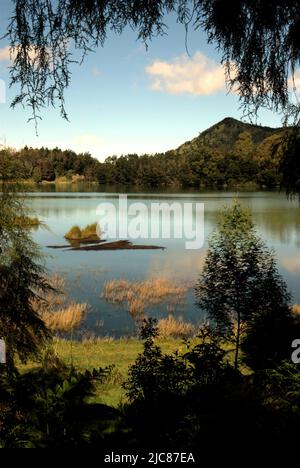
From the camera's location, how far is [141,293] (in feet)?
97.7

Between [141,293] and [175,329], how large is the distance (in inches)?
309

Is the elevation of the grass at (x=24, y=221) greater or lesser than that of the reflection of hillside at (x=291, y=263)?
greater

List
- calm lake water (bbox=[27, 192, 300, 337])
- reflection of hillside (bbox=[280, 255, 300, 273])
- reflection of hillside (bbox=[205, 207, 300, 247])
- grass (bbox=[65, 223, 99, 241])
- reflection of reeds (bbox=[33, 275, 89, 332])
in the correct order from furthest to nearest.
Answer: grass (bbox=[65, 223, 99, 241])
reflection of hillside (bbox=[205, 207, 300, 247])
reflection of hillside (bbox=[280, 255, 300, 273])
calm lake water (bbox=[27, 192, 300, 337])
reflection of reeds (bbox=[33, 275, 89, 332])

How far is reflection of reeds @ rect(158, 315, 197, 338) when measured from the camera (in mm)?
21953

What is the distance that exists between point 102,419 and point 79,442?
44 centimetres

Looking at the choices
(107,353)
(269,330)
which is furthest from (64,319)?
(269,330)

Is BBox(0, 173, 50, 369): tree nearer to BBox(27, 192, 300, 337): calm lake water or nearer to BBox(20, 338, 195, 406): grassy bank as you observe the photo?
BBox(27, 192, 300, 337): calm lake water

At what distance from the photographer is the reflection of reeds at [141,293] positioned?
27.1 meters

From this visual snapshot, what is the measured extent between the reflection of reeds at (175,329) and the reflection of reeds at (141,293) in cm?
297

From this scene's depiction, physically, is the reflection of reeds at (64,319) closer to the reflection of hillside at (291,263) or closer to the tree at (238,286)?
the tree at (238,286)

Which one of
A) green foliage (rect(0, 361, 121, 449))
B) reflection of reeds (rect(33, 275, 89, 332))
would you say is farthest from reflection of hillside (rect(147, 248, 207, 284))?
green foliage (rect(0, 361, 121, 449))

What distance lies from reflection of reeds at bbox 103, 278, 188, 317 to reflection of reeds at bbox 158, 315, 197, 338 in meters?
2.97

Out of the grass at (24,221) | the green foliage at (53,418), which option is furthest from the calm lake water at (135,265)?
the green foliage at (53,418)

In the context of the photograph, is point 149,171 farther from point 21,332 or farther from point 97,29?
point 97,29
